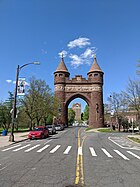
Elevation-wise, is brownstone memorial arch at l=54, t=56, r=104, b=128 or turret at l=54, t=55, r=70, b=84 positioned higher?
turret at l=54, t=55, r=70, b=84

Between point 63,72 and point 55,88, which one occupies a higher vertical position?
point 63,72

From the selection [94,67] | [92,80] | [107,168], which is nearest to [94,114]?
[92,80]

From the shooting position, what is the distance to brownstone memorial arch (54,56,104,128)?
73875mm

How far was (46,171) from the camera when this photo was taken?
795cm

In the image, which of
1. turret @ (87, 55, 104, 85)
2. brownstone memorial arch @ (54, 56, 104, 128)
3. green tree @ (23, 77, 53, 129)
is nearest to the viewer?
green tree @ (23, 77, 53, 129)

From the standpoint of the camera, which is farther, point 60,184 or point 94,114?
point 94,114

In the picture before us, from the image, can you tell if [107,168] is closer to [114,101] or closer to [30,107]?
[30,107]

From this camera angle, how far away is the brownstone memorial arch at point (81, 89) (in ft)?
242

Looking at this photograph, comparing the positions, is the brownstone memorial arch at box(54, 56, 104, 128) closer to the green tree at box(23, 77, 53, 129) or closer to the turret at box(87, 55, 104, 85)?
the turret at box(87, 55, 104, 85)

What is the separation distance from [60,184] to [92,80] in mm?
70411

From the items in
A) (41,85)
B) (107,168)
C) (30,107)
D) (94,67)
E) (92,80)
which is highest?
(94,67)

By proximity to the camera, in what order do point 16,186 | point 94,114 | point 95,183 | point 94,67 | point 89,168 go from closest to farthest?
point 16,186 → point 95,183 → point 89,168 → point 94,114 → point 94,67

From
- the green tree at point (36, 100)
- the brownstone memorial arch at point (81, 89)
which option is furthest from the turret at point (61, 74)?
the green tree at point (36, 100)

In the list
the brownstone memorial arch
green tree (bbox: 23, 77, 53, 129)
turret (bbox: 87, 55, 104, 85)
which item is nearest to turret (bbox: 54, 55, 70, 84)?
the brownstone memorial arch
